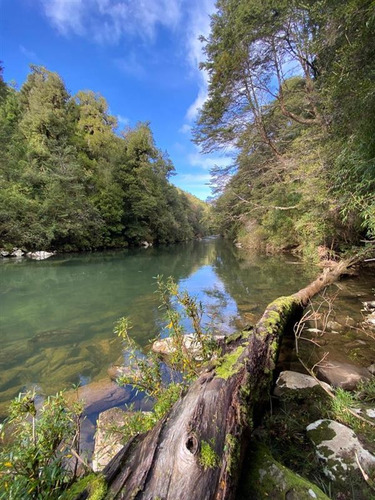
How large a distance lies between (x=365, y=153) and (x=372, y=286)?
4.62 m

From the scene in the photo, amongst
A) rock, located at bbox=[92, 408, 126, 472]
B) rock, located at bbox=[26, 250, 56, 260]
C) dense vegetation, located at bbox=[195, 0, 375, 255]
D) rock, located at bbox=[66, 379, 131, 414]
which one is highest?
dense vegetation, located at bbox=[195, 0, 375, 255]

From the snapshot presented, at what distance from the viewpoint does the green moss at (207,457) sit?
114 centimetres

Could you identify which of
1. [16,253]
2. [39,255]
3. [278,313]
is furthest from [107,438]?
[16,253]

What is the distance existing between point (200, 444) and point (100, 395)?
8.85 feet

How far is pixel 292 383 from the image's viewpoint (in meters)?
2.67

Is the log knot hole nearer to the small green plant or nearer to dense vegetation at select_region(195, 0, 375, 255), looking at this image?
the small green plant

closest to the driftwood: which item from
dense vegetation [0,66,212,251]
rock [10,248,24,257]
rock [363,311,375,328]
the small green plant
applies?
the small green plant

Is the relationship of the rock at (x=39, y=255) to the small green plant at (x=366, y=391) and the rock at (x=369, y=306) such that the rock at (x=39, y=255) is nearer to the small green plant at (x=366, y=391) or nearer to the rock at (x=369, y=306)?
the rock at (x=369, y=306)

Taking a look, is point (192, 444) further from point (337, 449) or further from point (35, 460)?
point (337, 449)

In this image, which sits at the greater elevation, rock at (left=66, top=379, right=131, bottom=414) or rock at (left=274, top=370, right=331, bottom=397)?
rock at (left=274, top=370, right=331, bottom=397)

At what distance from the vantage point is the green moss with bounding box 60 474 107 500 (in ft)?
3.50

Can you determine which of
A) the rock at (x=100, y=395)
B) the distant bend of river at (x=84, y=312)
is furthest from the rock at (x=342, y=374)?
the rock at (x=100, y=395)

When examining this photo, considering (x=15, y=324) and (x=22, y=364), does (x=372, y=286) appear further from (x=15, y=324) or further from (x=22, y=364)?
(x=15, y=324)

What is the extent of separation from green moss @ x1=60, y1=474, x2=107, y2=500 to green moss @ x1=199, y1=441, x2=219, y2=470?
0.47 metres
